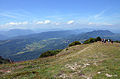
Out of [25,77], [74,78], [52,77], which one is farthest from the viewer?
[25,77]

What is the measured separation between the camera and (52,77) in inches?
576

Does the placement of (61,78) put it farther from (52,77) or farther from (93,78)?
(93,78)

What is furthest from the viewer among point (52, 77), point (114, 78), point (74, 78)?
point (52, 77)

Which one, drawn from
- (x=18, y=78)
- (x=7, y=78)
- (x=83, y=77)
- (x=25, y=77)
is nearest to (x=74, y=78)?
(x=83, y=77)

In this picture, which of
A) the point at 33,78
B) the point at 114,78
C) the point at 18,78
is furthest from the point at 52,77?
the point at 114,78

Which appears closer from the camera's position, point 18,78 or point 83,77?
point 83,77

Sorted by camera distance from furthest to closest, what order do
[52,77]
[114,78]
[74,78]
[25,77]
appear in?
[25,77] < [52,77] < [74,78] < [114,78]

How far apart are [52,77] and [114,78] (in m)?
8.87

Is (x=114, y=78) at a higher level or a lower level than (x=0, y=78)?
higher

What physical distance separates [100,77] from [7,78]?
1506cm

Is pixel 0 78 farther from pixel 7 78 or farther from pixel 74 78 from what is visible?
pixel 74 78

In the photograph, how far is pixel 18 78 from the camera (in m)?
15.5

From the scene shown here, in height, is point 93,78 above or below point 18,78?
above

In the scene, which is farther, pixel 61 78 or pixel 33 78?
pixel 33 78
